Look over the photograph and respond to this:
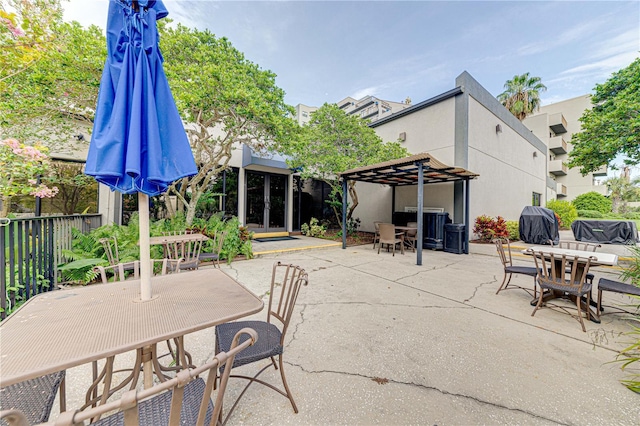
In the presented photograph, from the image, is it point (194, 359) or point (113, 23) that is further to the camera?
point (194, 359)

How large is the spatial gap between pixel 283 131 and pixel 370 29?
6.97 m

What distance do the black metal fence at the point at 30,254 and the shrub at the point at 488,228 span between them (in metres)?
12.2

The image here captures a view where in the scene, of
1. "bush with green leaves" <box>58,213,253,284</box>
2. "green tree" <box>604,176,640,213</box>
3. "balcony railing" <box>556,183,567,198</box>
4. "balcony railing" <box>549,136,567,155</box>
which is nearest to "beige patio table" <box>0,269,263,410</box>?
"bush with green leaves" <box>58,213,253,284</box>

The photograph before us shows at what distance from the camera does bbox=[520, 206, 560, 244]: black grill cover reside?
9.22 m

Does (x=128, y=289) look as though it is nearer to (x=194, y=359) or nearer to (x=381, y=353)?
(x=194, y=359)

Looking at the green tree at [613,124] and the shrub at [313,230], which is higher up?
the green tree at [613,124]

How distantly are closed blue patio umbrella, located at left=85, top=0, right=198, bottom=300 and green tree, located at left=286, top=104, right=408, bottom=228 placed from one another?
288 inches

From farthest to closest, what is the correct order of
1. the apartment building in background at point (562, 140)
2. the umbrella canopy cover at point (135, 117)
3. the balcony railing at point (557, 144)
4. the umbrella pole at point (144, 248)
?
the balcony railing at point (557, 144)
the apartment building in background at point (562, 140)
the umbrella pole at point (144, 248)
the umbrella canopy cover at point (135, 117)

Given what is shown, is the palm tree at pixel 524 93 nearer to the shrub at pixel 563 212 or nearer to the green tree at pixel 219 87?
the shrub at pixel 563 212

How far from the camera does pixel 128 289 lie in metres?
1.92

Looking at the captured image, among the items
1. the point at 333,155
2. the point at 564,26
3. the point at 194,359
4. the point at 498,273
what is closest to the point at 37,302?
the point at 194,359

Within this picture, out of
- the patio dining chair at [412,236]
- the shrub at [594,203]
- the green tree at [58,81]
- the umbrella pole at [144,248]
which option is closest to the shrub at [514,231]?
the patio dining chair at [412,236]

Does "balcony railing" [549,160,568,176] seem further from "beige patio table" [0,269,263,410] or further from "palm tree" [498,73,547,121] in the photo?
"beige patio table" [0,269,263,410]

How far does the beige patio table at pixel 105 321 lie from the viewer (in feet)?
3.53
